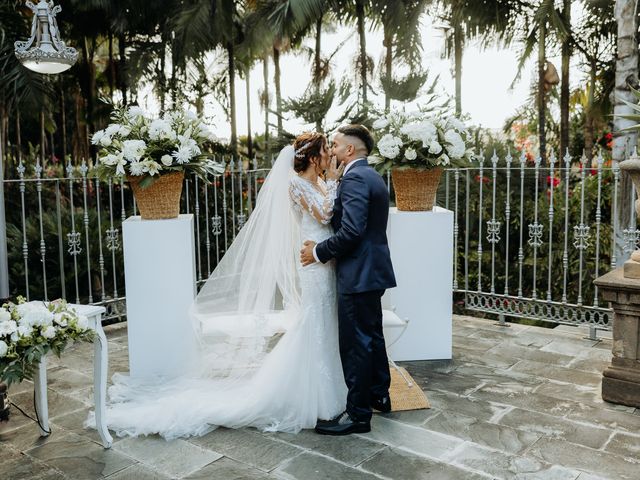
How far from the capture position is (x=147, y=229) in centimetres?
477

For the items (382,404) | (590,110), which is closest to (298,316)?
(382,404)

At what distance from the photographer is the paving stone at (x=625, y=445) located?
357cm

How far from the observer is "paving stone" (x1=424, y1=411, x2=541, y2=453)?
3719 millimetres

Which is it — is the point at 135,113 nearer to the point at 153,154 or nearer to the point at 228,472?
the point at 153,154

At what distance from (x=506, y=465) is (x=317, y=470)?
39.0 inches

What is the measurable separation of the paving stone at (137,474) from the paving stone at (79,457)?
5 centimetres

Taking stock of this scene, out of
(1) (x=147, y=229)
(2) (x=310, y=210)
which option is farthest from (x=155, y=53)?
(2) (x=310, y=210)

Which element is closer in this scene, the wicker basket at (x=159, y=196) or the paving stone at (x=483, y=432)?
the paving stone at (x=483, y=432)

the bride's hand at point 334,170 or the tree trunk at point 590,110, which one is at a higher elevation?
the tree trunk at point 590,110

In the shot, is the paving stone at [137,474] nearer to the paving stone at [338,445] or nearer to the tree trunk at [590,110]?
the paving stone at [338,445]

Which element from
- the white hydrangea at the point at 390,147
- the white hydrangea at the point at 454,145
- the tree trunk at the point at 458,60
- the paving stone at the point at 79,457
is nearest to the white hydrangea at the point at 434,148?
the white hydrangea at the point at 454,145

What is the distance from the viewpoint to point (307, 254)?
407cm

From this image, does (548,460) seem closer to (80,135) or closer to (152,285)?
(152,285)

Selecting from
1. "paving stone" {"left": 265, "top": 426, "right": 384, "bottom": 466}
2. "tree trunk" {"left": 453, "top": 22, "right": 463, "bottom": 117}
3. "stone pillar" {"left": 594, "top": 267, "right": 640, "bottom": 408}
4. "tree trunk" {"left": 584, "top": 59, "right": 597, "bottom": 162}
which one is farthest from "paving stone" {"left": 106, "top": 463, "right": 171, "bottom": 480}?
Answer: "tree trunk" {"left": 584, "top": 59, "right": 597, "bottom": 162}
